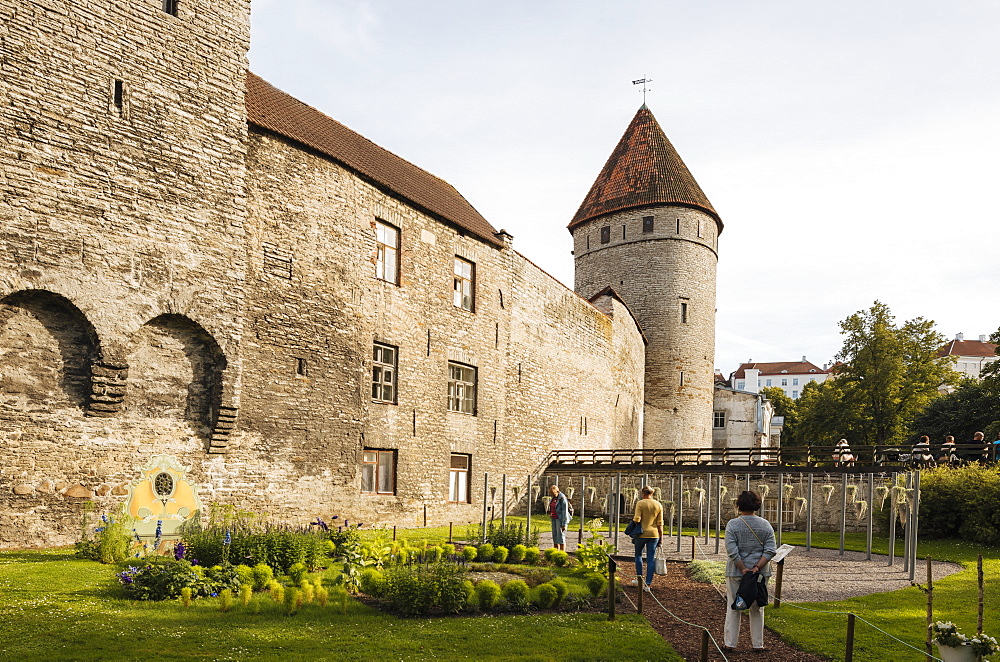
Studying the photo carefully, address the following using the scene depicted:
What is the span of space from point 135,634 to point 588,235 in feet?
113

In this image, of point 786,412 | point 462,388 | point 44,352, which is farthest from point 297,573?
point 786,412

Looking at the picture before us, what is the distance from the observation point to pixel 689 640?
26.3ft

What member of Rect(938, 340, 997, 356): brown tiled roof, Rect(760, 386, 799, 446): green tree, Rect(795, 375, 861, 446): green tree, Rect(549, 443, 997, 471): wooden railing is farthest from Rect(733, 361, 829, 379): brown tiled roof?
Rect(549, 443, 997, 471): wooden railing

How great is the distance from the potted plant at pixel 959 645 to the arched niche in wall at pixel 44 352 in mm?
13081

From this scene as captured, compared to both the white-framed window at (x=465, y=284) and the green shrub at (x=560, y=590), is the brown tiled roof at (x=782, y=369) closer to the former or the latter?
the white-framed window at (x=465, y=284)

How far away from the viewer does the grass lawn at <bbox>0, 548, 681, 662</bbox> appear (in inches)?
285

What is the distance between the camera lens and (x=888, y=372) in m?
38.6

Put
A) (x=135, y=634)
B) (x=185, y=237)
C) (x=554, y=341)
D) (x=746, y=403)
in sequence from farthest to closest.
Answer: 1. (x=746, y=403)
2. (x=554, y=341)
3. (x=185, y=237)
4. (x=135, y=634)

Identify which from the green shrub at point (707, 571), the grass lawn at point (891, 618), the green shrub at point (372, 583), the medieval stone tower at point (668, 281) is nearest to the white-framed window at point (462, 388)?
the green shrub at point (707, 571)

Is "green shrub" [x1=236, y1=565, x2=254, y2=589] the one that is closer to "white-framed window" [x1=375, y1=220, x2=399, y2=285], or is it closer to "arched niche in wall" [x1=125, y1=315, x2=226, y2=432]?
"arched niche in wall" [x1=125, y1=315, x2=226, y2=432]

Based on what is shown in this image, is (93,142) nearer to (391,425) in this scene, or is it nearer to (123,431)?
(123,431)

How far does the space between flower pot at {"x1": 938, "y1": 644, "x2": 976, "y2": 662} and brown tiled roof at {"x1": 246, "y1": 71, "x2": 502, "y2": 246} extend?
15.1 m

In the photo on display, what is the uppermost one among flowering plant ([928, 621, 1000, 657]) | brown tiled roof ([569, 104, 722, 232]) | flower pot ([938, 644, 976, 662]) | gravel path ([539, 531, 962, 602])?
brown tiled roof ([569, 104, 722, 232])

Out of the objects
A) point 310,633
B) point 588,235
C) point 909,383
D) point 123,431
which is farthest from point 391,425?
point 909,383
